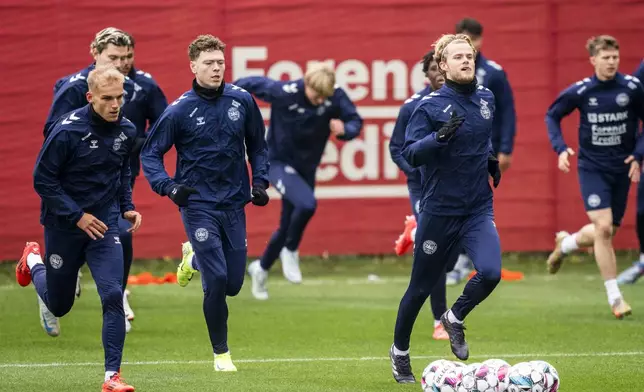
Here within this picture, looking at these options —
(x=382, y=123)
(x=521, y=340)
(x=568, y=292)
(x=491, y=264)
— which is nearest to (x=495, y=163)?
(x=491, y=264)

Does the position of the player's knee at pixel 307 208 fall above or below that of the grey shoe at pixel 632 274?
above

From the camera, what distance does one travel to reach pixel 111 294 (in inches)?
356

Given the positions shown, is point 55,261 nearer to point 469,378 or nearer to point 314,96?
point 469,378

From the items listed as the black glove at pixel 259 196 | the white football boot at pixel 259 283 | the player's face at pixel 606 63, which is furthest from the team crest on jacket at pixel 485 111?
the white football boot at pixel 259 283

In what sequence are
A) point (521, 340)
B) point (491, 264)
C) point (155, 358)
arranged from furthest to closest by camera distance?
point (521, 340)
point (155, 358)
point (491, 264)

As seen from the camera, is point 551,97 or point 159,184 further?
point 551,97

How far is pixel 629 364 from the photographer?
34.0 feet

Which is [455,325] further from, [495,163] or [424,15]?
[424,15]

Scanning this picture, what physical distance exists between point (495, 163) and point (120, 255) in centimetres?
258

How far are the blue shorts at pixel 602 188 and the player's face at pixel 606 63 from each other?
0.92 m

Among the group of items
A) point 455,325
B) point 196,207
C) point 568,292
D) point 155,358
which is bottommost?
point 568,292

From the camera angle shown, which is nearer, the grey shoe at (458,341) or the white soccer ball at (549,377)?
the white soccer ball at (549,377)

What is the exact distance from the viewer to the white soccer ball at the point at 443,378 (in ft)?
27.9

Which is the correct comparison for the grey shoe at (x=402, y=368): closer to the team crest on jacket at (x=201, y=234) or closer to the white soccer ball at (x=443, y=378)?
the white soccer ball at (x=443, y=378)
